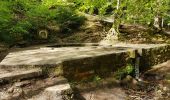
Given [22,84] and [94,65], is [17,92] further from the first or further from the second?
[94,65]

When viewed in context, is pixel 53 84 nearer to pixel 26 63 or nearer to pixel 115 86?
pixel 26 63

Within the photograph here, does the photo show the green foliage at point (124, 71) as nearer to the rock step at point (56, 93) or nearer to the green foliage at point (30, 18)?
the rock step at point (56, 93)

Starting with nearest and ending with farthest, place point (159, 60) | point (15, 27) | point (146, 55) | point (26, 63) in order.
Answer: point (26, 63)
point (146, 55)
point (159, 60)
point (15, 27)

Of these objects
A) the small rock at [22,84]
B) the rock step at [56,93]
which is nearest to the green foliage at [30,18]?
the small rock at [22,84]

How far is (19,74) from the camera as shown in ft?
17.2

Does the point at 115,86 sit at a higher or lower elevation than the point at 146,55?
lower

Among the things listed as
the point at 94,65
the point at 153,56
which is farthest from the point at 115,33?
the point at 94,65

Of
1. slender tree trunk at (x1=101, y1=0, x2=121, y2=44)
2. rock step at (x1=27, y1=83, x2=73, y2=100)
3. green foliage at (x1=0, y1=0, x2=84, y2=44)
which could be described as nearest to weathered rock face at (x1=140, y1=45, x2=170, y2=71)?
slender tree trunk at (x1=101, y1=0, x2=121, y2=44)

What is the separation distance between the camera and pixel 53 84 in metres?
5.29

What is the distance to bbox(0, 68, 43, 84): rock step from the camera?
5129mm

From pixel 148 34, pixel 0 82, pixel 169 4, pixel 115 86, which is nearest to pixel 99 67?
pixel 115 86

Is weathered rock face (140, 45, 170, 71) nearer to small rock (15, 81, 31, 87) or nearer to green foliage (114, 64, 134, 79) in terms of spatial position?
green foliage (114, 64, 134, 79)

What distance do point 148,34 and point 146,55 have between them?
3453 mm

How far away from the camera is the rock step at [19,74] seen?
5.13 meters
